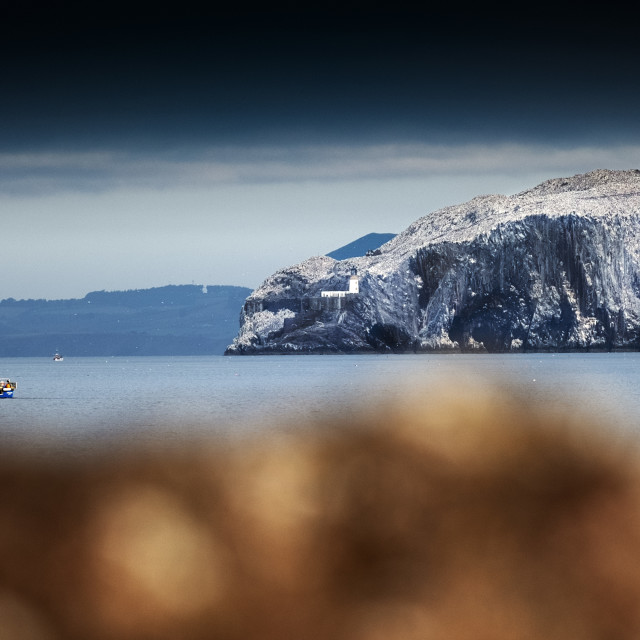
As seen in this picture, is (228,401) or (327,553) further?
(228,401)

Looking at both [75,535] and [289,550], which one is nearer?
[289,550]

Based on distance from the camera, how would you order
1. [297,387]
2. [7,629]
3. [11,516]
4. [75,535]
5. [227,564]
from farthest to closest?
[297,387] → [11,516] → [75,535] → [227,564] → [7,629]

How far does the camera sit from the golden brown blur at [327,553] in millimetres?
14352

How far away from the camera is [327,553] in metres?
18.2

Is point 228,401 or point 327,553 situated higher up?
point 327,553

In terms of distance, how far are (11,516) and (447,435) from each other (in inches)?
1049

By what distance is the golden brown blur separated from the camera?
14352 millimetres

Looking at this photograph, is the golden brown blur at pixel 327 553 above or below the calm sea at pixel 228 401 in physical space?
above

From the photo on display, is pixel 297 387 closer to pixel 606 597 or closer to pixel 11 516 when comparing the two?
pixel 11 516

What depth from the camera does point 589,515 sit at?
22.8 metres

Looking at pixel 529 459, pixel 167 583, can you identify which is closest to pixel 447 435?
pixel 529 459

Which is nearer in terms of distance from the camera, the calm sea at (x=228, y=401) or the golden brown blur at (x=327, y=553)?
the golden brown blur at (x=327, y=553)

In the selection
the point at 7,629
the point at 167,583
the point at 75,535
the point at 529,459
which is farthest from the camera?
the point at 529,459

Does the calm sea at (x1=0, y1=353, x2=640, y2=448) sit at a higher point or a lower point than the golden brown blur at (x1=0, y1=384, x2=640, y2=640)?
lower
